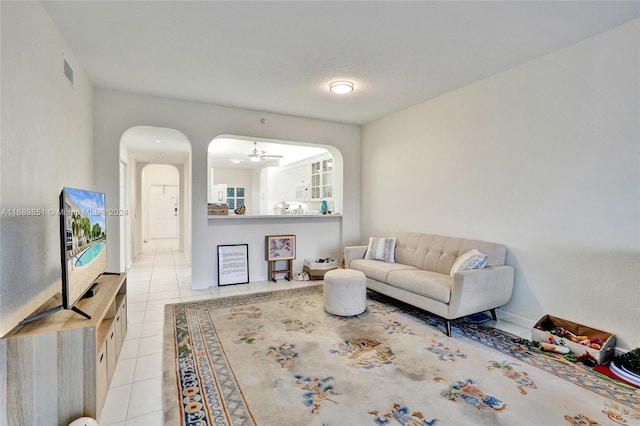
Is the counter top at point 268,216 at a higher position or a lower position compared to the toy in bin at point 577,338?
higher

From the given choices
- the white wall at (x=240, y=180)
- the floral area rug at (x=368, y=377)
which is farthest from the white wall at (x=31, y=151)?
the white wall at (x=240, y=180)

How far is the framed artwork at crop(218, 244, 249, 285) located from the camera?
4.48m

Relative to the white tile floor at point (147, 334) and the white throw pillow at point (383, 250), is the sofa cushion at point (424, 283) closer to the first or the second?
the white throw pillow at point (383, 250)

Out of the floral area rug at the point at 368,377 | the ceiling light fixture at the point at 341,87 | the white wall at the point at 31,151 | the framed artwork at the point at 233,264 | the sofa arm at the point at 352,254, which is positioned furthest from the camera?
the framed artwork at the point at 233,264

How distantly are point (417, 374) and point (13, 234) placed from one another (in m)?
2.68

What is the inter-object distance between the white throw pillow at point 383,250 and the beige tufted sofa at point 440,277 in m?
0.07

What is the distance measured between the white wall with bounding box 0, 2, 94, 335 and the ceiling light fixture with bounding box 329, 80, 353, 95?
253cm

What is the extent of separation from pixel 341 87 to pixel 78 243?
293cm

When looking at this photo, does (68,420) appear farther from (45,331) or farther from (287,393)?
(287,393)

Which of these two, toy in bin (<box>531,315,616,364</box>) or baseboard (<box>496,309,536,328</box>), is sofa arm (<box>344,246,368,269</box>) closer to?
baseboard (<box>496,309,536,328</box>)

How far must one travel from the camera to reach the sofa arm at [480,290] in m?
2.82

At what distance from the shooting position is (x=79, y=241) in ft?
6.37

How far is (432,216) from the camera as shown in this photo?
4.14 meters

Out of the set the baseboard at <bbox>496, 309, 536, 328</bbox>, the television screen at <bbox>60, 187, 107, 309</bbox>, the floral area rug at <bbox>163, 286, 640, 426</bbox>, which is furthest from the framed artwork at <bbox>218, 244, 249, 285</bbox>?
the baseboard at <bbox>496, 309, 536, 328</bbox>
